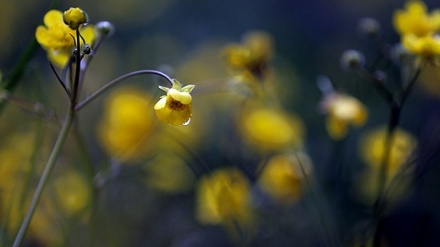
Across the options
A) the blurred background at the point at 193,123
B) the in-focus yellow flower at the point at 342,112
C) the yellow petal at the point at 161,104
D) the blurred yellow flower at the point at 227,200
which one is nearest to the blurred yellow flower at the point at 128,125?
the blurred background at the point at 193,123

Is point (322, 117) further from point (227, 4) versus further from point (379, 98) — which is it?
point (227, 4)

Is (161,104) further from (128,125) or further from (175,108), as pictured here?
(128,125)

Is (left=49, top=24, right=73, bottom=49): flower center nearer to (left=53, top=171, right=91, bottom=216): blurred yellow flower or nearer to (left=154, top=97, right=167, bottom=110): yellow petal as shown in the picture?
(left=154, top=97, right=167, bottom=110): yellow petal

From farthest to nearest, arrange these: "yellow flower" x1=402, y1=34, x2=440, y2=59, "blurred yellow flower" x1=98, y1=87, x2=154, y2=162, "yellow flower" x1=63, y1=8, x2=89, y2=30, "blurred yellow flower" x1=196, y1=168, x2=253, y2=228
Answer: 1. "blurred yellow flower" x1=98, y1=87, x2=154, y2=162
2. "blurred yellow flower" x1=196, y1=168, x2=253, y2=228
3. "yellow flower" x1=402, y1=34, x2=440, y2=59
4. "yellow flower" x1=63, y1=8, x2=89, y2=30

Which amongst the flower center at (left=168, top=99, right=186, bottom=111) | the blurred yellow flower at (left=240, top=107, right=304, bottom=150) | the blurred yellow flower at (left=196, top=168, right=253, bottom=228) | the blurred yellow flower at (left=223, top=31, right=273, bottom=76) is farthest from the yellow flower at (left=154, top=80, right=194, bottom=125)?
the blurred yellow flower at (left=240, top=107, right=304, bottom=150)

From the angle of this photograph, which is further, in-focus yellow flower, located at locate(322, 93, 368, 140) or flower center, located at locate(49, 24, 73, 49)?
in-focus yellow flower, located at locate(322, 93, 368, 140)

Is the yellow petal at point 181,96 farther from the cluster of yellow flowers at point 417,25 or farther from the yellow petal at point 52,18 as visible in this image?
the cluster of yellow flowers at point 417,25

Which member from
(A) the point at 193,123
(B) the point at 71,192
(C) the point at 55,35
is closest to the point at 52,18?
(C) the point at 55,35
